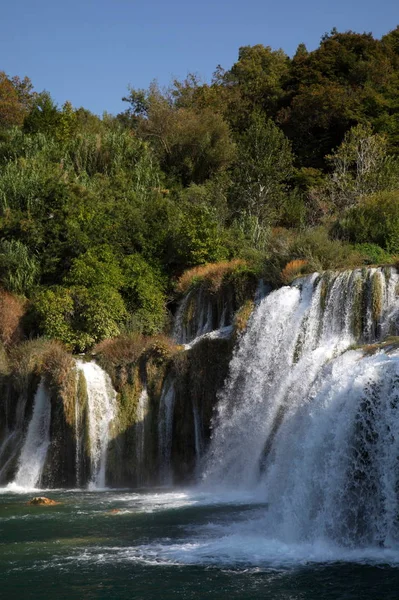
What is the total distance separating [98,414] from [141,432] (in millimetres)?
1368

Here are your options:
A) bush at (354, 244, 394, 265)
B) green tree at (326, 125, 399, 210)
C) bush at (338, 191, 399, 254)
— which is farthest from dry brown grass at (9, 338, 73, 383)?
green tree at (326, 125, 399, 210)

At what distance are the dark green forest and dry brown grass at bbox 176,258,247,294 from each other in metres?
0.28

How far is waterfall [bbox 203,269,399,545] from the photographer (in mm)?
14570

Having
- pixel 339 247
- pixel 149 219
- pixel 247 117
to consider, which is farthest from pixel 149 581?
pixel 247 117

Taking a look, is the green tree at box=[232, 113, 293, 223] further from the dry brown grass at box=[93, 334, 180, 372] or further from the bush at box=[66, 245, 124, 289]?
the dry brown grass at box=[93, 334, 180, 372]

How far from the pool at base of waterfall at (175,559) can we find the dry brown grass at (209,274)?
34.2ft

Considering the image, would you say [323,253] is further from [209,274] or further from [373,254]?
[209,274]

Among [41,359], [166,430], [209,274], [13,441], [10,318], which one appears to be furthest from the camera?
[10,318]

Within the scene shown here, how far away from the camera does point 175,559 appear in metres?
13.9

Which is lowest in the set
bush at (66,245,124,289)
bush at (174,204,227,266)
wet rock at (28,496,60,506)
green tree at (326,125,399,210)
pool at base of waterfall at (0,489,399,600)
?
pool at base of waterfall at (0,489,399,600)

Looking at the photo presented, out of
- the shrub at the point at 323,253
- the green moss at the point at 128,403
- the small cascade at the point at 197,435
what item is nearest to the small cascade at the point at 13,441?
the green moss at the point at 128,403

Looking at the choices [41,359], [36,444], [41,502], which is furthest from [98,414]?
[41,502]

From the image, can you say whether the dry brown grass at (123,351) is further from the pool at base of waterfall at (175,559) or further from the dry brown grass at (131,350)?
the pool at base of waterfall at (175,559)

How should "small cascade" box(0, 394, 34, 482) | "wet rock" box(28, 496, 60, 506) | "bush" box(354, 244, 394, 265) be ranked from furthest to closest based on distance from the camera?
"bush" box(354, 244, 394, 265), "small cascade" box(0, 394, 34, 482), "wet rock" box(28, 496, 60, 506)
